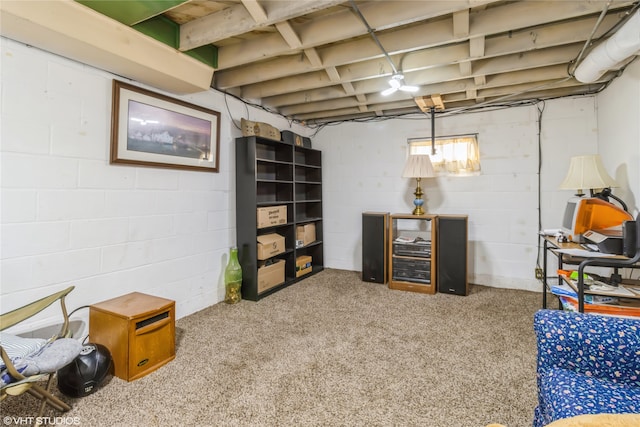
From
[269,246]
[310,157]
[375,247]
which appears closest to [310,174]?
[310,157]

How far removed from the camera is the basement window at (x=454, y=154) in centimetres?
376

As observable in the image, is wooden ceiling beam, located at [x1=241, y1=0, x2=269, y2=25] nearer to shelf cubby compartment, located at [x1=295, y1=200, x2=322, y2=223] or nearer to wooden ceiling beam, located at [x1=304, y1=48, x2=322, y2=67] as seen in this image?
wooden ceiling beam, located at [x1=304, y1=48, x2=322, y2=67]

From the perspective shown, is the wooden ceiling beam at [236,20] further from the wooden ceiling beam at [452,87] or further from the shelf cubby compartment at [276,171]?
the shelf cubby compartment at [276,171]

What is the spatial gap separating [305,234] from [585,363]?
3163 millimetres

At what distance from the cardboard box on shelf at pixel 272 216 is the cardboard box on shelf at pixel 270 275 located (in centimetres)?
46

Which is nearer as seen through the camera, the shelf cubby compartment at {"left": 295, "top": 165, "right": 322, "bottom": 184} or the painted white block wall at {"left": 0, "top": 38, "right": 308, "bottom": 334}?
the painted white block wall at {"left": 0, "top": 38, "right": 308, "bottom": 334}

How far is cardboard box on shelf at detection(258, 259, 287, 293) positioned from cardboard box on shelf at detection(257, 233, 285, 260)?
14cm

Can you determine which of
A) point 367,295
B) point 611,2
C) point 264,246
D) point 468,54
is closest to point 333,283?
point 367,295

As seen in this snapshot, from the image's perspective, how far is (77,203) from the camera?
206cm

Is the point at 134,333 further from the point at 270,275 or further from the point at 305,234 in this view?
the point at 305,234

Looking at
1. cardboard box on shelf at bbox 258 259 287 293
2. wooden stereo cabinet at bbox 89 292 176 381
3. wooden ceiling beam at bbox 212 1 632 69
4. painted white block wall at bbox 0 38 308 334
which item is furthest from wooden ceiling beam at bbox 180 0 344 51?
cardboard box on shelf at bbox 258 259 287 293

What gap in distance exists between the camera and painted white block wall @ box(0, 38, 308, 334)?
179 centimetres

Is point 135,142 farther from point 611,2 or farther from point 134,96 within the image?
point 611,2

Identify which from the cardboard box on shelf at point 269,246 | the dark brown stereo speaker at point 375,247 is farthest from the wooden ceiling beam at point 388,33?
the dark brown stereo speaker at point 375,247
